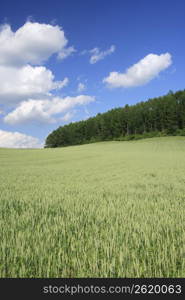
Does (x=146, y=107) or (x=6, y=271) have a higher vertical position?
(x=146, y=107)

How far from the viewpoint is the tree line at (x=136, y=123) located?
79.9 metres

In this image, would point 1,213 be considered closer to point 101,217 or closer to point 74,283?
point 101,217

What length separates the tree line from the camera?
79.9 m

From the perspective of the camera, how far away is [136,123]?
304 ft

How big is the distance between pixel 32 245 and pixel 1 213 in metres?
2.52

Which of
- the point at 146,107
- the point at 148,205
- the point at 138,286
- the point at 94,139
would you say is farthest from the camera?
the point at 94,139

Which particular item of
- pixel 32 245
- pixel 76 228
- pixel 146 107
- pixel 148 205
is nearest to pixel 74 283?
pixel 32 245

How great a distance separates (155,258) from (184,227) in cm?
157

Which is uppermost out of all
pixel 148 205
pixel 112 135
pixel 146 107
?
pixel 146 107

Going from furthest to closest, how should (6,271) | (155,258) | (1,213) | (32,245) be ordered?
1. (1,213)
2. (32,245)
3. (155,258)
4. (6,271)

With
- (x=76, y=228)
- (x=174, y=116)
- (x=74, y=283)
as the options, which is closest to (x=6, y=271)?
(x=74, y=283)

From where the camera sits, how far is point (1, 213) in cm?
565

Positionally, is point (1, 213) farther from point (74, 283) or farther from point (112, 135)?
point (112, 135)

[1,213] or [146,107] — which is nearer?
[1,213]
